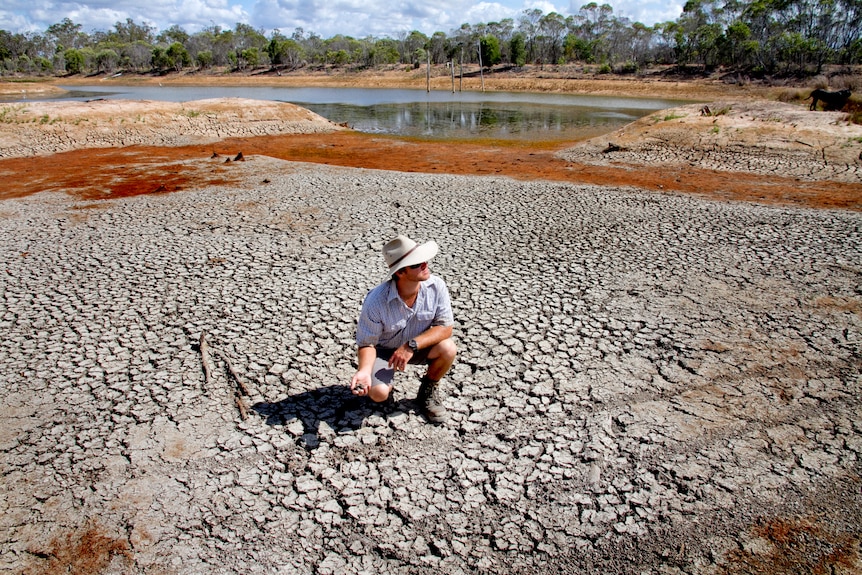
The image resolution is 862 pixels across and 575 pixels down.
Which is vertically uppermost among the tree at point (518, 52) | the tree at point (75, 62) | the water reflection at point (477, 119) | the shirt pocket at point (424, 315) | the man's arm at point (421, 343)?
the tree at point (75, 62)

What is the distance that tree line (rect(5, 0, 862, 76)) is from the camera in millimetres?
51906

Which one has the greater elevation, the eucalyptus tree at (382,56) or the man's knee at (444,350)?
the eucalyptus tree at (382,56)

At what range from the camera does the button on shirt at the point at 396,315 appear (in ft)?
11.2

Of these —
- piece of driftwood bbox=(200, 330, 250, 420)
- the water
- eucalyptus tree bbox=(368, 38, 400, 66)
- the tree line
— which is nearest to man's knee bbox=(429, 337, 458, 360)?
piece of driftwood bbox=(200, 330, 250, 420)

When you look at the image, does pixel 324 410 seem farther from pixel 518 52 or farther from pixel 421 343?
pixel 518 52

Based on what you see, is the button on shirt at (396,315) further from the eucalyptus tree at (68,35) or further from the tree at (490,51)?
the eucalyptus tree at (68,35)

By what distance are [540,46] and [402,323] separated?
85890 millimetres

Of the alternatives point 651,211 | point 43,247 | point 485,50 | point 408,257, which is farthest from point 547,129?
point 485,50

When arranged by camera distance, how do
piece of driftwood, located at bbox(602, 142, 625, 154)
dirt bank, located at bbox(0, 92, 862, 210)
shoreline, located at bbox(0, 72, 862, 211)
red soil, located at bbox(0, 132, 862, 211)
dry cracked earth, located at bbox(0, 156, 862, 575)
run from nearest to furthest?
dry cracked earth, located at bbox(0, 156, 862, 575) → red soil, located at bbox(0, 132, 862, 211) → dirt bank, located at bbox(0, 92, 862, 210) → shoreline, located at bbox(0, 72, 862, 211) → piece of driftwood, located at bbox(602, 142, 625, 154)

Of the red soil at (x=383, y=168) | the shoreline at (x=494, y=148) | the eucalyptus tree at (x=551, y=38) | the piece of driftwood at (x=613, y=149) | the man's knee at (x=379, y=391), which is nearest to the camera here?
the man's knee at (x=379, y=391)

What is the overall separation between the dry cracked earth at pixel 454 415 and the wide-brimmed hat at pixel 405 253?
1280 millimetres

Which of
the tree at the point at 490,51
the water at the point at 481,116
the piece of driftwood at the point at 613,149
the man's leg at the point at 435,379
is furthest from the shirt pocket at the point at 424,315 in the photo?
the tree at the point at 490,51

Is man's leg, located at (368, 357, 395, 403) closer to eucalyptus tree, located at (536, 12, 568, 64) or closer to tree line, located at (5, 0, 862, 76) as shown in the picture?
tree line, located at (5, 0, 862, 76)

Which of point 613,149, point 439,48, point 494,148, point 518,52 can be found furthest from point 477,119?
point 439,48
